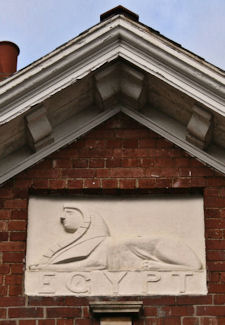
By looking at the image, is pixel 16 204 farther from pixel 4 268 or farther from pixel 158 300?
pixel 158 300

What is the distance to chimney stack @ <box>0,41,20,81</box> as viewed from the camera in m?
9.39

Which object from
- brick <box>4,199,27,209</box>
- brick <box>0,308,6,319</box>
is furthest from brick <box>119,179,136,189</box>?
brick <box>0,308,6,319</box>

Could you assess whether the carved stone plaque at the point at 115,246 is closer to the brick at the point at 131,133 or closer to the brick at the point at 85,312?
the brick at the point at 85,312

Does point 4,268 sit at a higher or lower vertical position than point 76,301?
higher

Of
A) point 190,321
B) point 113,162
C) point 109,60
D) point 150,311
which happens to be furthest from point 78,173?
point 190,321

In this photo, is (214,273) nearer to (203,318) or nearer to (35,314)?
(203,318)

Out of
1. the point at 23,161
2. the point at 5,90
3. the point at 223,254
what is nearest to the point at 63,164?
the point at 23,161

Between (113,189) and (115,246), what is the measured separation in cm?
50

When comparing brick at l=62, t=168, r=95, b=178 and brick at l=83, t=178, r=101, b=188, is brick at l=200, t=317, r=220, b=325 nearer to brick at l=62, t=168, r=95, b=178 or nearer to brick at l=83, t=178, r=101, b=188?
brick at l=83, t=178, r=101, b=188

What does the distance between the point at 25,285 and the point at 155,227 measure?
3.81 ft

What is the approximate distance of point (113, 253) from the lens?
327 inches

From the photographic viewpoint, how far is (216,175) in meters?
8.60

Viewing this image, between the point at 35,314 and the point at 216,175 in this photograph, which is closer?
the point at 35,314

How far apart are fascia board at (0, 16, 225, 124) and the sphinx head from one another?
0.92 metres
